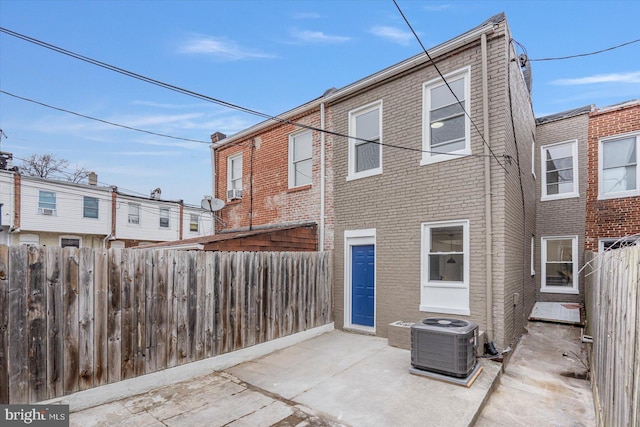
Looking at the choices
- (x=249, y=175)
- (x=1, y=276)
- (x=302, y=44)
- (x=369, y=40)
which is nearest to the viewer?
(x=1, y=276)

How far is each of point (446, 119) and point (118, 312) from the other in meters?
6.95

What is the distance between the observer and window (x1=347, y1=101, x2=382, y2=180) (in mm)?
8086

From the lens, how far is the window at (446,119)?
6.69m

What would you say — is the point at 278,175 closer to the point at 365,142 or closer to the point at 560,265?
the point at 365,142

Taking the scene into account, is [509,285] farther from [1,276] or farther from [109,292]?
[1,276]

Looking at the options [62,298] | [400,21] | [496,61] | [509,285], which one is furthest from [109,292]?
[496,61]

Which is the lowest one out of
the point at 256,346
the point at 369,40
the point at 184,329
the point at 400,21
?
the point at 256,346

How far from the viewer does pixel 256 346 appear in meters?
6.25

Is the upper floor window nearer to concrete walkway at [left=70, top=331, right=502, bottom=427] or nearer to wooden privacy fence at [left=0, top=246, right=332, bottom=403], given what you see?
wooden privacy fence at [left=0, top=246, right=332, bottom=403]

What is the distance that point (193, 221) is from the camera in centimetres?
2770

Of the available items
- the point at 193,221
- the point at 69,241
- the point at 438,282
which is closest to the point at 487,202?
the point at 438,282

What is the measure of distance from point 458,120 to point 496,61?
123cm

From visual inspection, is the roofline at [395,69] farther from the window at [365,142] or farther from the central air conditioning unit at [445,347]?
the central air conditioning unit at [445,347]

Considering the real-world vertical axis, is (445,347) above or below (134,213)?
below
